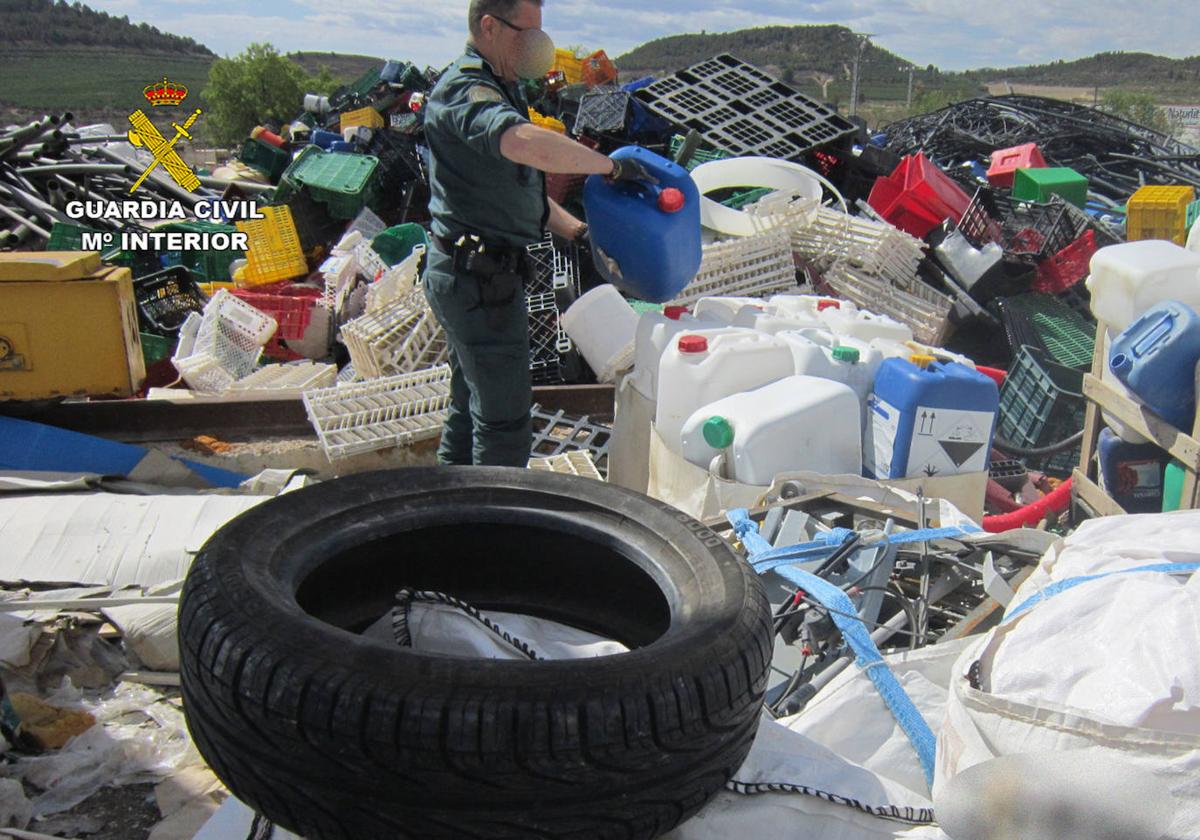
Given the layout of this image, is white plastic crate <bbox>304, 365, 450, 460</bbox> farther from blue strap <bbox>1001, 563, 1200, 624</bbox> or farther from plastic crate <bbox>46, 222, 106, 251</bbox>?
plastic crate <bbox>46, 222, 106, 251</bbox>

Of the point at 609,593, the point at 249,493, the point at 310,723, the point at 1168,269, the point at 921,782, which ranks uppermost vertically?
the point at 1168,269

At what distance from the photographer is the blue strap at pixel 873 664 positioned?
1.97 metres

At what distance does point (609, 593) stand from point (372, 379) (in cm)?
314

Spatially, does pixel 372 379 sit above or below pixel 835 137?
below

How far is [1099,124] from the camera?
1173 centimetres

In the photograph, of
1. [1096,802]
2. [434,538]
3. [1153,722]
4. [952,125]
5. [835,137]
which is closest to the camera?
[1096,802]

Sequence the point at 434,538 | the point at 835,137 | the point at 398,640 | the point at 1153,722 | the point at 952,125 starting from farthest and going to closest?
the point at 952,125 < the point at 835,137 < the point at 434,538 < the point at 398,640 < the point at 1153,722

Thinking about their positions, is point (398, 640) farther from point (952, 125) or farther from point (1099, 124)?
point (1099, 124)

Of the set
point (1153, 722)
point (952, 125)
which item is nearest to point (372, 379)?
point (1153, 722)

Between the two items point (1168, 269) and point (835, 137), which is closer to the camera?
point (1168, 269)

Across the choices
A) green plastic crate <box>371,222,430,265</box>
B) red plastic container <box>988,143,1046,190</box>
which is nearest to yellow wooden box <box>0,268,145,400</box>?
green plastic crate <box>371,222,430,265</box>

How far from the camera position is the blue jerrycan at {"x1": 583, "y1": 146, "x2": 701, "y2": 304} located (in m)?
3.85

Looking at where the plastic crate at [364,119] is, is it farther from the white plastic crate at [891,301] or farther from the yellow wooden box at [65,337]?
the white plastic crate at [891,301]

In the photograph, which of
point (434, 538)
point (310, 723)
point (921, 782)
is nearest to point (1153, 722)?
point (921, 782)
